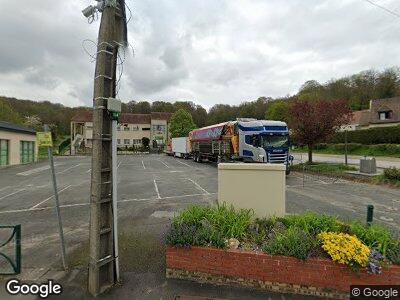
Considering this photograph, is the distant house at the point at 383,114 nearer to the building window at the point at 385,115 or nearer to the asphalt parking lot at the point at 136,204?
the building window at the point at 385,115

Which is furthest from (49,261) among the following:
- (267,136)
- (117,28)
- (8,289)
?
(267,136)

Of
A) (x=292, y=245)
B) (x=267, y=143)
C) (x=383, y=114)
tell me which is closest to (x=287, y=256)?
(x=292, y=245)

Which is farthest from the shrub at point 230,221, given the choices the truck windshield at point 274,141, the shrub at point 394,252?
the truck windshield at point 274,141

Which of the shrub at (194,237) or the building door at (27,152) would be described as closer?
the shrub at (194,237)

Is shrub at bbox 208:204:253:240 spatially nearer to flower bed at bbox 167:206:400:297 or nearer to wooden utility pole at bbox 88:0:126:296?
flower bed at bbox 167:206:400:297

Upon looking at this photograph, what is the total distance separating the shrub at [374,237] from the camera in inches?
182

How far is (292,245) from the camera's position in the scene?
456 cm

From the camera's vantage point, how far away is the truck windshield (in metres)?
18.8

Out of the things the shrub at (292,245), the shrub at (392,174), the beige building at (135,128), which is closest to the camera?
the shrub at (292,245)

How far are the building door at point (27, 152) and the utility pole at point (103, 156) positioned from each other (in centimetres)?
3046

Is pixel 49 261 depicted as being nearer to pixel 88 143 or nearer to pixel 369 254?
pixel 369 254

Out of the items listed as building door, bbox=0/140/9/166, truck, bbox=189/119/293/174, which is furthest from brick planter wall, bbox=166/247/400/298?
building door, bbox=0/140/9/166

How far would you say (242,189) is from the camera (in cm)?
624

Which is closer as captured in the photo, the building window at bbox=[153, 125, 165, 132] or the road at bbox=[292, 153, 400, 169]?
the road at bbox=[292, 153, 400, 169]
